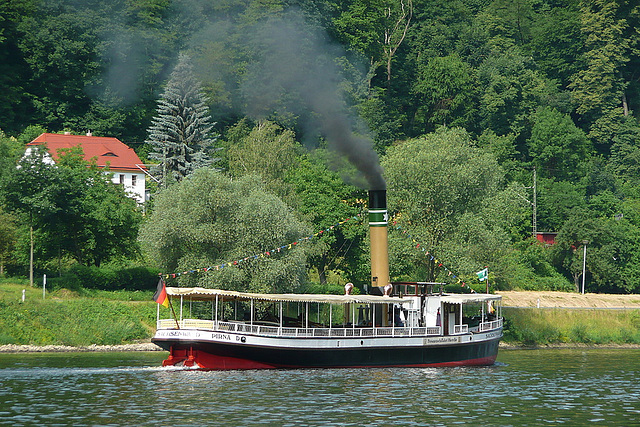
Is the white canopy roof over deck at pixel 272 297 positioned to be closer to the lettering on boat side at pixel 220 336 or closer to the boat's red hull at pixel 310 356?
the lettering on boat side at pixel 220 336

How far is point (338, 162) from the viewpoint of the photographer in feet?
260

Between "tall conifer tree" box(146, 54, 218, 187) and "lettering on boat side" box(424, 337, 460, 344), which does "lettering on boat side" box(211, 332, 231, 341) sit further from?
"tall conifer tree" box(146, 54, 218, 187)

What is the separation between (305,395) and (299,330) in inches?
434

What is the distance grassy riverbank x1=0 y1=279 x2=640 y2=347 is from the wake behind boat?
20.4 feet

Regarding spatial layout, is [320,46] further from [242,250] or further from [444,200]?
[242,250]

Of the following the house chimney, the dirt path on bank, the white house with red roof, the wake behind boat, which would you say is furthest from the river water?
the white house with red roof

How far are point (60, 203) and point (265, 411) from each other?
37.3 metres

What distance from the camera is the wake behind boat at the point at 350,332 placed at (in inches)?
1909

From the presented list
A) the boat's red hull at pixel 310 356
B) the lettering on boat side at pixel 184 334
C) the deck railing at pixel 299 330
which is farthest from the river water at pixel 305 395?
the deck railing at pixel 299 330

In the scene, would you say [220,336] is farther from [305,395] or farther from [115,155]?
[115,155]

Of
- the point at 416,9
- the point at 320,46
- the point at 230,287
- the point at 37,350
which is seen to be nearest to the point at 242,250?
the point at 230,287

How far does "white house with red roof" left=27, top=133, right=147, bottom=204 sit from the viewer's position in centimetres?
10719

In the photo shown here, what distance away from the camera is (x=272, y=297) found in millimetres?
49156

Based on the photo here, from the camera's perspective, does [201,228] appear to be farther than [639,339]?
No
